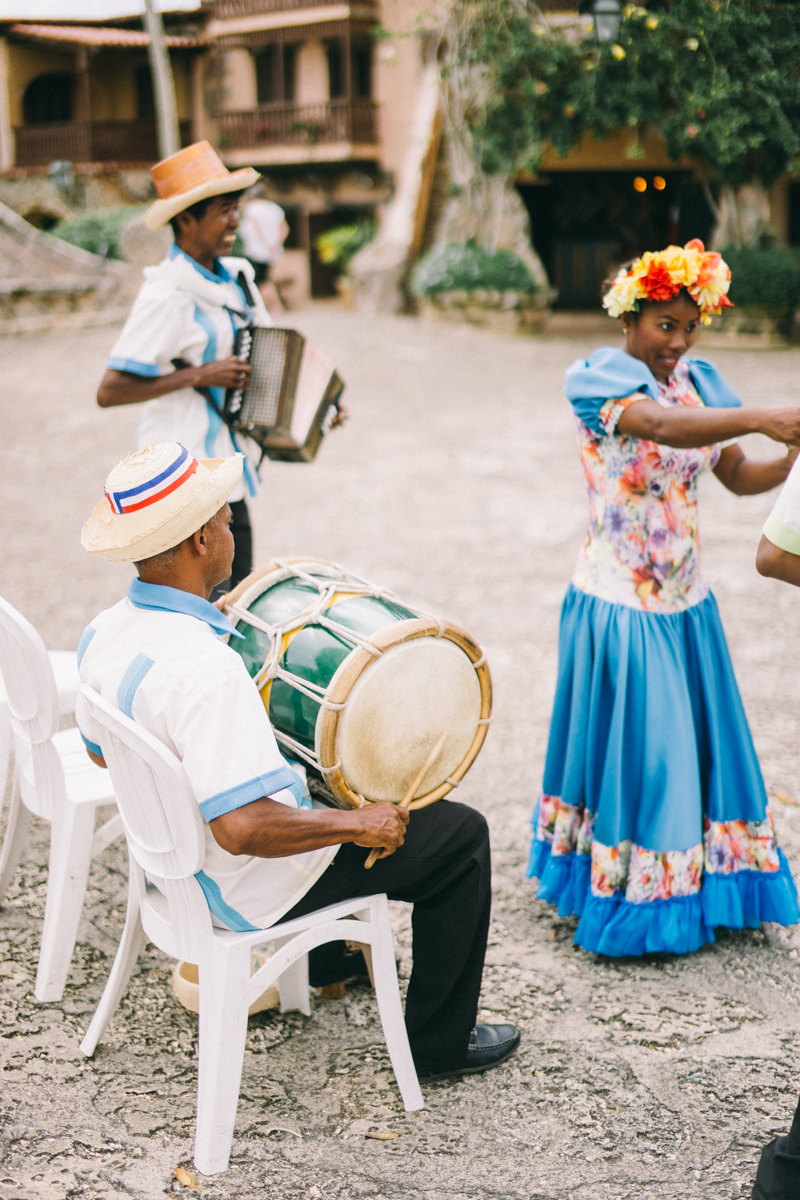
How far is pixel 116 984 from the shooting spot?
2.78m


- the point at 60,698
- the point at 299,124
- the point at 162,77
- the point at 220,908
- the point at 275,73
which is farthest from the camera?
the point at 275,73

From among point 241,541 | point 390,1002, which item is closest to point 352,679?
point 390,1002

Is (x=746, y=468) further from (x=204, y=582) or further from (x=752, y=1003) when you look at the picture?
(x=204, y=582)

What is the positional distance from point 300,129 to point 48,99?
5513mm

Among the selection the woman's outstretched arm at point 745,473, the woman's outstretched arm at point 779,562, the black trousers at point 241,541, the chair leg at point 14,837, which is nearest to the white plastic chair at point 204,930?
the chair leg at point 14,837

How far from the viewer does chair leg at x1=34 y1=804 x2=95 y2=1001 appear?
9.76 ft

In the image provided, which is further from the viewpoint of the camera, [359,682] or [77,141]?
[77,141]

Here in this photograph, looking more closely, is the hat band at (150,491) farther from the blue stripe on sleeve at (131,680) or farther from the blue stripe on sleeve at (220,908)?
the blue stripe on sleeve at (220,908)

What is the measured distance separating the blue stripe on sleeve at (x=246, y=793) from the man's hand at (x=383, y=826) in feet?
0.78

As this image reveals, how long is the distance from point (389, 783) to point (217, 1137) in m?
0.81

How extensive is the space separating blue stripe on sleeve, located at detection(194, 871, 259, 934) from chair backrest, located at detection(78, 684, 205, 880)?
56 mm

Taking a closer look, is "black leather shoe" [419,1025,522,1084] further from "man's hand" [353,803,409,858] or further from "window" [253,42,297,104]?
"window" [253,42,297,104]

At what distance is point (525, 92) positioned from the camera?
47.6 feet

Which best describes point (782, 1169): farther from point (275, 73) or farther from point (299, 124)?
point (275, 73)
